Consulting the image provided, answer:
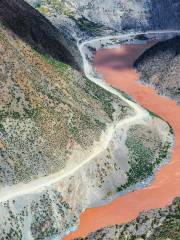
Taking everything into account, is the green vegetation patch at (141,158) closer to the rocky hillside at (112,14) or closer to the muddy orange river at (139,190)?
the muddy orange river at (139,190)

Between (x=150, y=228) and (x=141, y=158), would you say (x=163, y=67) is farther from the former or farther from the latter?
(x=150, y=228)

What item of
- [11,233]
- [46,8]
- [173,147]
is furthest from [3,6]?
A: [46,8]

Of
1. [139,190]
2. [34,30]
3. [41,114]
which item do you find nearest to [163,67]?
[34,30]

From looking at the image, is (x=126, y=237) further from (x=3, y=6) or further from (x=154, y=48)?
(x=154, y=48)

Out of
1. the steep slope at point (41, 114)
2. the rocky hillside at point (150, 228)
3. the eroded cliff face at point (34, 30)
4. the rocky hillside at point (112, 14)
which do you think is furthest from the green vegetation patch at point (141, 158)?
the rocky hillside at point (112, 14)

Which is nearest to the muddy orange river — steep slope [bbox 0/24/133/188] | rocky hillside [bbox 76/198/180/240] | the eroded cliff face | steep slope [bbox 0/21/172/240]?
steep slope [bbox 0/21/172/240]
